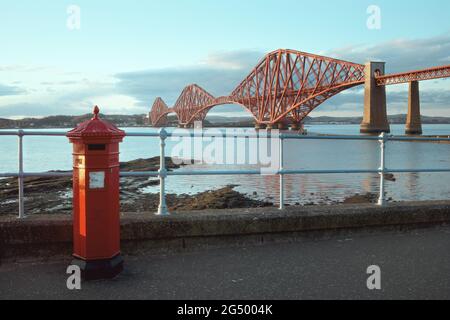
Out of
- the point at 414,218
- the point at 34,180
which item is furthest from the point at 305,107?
the point at 414,218

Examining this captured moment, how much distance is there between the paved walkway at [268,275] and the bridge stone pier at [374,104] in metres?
70.0

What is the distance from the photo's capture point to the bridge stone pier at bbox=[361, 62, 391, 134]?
71500 millimetres

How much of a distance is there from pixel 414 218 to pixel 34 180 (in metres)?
19.9

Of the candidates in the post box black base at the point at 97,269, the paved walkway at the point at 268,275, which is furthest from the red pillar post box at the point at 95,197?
the paved walkway at the point at 268,275

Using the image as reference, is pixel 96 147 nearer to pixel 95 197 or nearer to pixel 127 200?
pixel 95 197

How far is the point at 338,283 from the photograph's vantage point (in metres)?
3.25

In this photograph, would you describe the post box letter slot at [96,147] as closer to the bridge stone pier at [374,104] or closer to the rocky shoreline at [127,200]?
the rocky shoreline at [127,200]

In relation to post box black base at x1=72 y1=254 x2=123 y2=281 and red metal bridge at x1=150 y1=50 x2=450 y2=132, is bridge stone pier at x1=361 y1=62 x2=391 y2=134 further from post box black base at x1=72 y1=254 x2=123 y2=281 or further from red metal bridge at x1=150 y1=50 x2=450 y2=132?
post box black base at x1=72 y1=254 x2=123 y2=281

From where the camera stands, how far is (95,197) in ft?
10.8

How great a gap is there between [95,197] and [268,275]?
144 centimetres

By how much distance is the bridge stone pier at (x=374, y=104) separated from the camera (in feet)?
235

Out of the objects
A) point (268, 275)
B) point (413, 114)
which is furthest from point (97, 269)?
point (413, 114)

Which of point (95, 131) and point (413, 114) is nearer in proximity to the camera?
point (95, 131)
